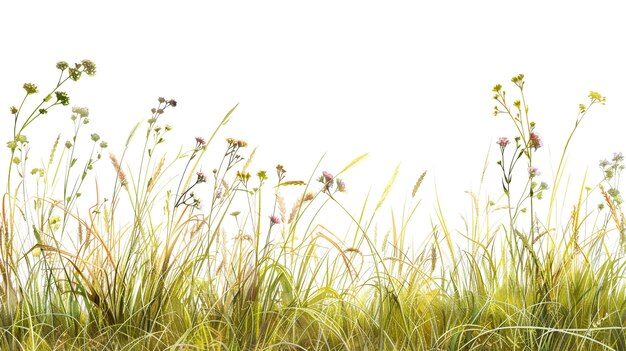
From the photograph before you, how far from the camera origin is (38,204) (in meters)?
4.46

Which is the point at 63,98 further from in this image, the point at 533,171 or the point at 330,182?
the point at 533,171

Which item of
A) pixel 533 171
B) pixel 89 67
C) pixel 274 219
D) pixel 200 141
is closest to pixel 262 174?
pixel 274 219

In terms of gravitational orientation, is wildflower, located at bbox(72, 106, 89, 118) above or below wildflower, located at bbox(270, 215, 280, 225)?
above

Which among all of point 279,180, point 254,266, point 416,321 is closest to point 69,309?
point 254,266

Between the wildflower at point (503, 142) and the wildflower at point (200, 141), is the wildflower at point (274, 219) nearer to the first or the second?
the wildflower at point (200, 141)

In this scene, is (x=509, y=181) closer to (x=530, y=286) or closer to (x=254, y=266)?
(x=530, y=286)

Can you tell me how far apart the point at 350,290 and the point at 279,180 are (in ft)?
2.56

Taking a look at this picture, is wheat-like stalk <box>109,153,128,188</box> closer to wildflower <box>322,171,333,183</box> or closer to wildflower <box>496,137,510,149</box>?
wildflower <box>322,171,333,183</box>

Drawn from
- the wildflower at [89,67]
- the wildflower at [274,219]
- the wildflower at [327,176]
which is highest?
the wildflower at [89,67]

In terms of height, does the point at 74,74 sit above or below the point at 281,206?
above

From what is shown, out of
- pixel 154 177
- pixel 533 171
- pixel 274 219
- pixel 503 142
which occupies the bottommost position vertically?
pixel 274 219

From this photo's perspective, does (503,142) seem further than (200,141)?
No

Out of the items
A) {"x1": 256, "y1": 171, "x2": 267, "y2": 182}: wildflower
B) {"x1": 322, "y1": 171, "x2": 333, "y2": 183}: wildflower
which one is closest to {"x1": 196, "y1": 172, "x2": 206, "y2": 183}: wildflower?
{"x1": 256, "y1": 171, "x2": 267, "y2": 182}: wildflower

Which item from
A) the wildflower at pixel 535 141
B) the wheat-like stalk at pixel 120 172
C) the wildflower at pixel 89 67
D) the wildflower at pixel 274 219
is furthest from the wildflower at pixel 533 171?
the wildflower at pixel 89 67
